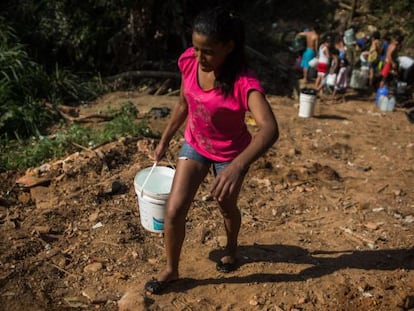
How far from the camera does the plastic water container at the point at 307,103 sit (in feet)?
21.6

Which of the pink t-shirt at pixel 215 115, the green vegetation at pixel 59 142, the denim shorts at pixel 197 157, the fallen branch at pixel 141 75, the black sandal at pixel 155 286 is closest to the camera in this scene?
the pink t-shirt at pixel 215 115

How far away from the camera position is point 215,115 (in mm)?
2377

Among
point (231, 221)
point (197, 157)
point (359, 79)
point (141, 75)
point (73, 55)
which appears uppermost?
point (197, 157)

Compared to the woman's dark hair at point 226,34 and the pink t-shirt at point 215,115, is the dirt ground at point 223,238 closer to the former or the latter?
the pink t-shirt at point 215,115

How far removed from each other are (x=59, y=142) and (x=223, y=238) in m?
2.30

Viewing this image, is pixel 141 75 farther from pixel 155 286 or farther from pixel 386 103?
pixel 155 286

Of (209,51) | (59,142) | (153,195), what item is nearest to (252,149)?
(209,51)

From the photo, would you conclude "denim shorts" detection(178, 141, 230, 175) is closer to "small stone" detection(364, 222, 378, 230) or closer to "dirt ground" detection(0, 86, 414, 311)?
"dirt ground" detection(0, 86, 414, 311)

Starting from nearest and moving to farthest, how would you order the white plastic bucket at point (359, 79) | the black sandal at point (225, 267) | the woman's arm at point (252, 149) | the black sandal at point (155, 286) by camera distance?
the woman's arm at point (252, 149) < the black sandal at point (155, 286) < the black sandal at point (225, 267) < the white plastic bucket at point (359, 79)

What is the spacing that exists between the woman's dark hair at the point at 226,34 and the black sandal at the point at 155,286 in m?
1.23

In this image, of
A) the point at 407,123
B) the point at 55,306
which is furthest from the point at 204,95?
the point at 407,123

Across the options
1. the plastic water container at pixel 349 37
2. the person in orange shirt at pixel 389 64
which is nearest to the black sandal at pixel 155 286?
the person in orange shirt at pixel 389 64

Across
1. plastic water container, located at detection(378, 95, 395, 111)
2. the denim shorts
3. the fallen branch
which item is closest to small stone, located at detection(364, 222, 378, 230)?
the denim shorts

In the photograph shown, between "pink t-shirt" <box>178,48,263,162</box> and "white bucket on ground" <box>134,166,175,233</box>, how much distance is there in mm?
480
